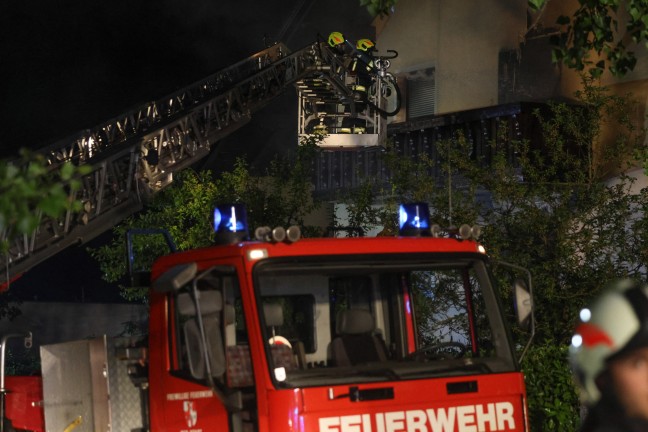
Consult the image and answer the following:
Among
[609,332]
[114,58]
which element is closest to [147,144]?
[609,332]

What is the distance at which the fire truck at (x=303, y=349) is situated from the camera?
18.2 feet

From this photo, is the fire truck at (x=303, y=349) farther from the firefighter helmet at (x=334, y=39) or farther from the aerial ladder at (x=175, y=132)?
the firefighter helmet at (x=334, y=39)

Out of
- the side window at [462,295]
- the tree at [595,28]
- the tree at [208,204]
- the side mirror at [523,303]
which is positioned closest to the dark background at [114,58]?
the tree at [208,204]

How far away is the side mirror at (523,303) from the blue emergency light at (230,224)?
1650mm

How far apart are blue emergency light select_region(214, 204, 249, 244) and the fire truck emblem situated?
38.4 inches

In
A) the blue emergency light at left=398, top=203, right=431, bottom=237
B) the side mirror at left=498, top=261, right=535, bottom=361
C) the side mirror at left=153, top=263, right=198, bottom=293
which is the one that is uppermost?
the blue emergency light at left=398, top=203, right=431, bottom=237

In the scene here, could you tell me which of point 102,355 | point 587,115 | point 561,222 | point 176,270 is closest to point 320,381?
point 176,270

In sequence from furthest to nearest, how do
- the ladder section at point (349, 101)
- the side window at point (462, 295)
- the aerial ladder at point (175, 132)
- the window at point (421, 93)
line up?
the window at point (421, 93) < the ladder section at point (349, 101) < the aerial ladder at point (175, 132) < the side window at point (462, 295)

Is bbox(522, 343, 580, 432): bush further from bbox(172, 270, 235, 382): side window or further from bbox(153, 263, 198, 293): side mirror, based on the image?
bbox(153, 263, 198, 293): side mirror

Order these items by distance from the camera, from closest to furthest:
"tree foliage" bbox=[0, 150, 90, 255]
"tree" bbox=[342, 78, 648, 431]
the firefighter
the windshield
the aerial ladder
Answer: the firefighter < "tree foliage" bbox=[0, 150, 90, 255] < the windshield < the aerial ladder < "tree" bbox=[342, 78, 648, 431]

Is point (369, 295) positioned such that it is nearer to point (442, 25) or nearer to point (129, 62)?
point (442, 25)

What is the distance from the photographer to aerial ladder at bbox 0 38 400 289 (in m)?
10.2

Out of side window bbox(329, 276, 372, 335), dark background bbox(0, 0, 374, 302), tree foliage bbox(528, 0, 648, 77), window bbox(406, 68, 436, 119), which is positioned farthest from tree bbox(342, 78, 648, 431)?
dark background bbox(0, 0, 374, 302)

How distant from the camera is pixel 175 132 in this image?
12258 mm
